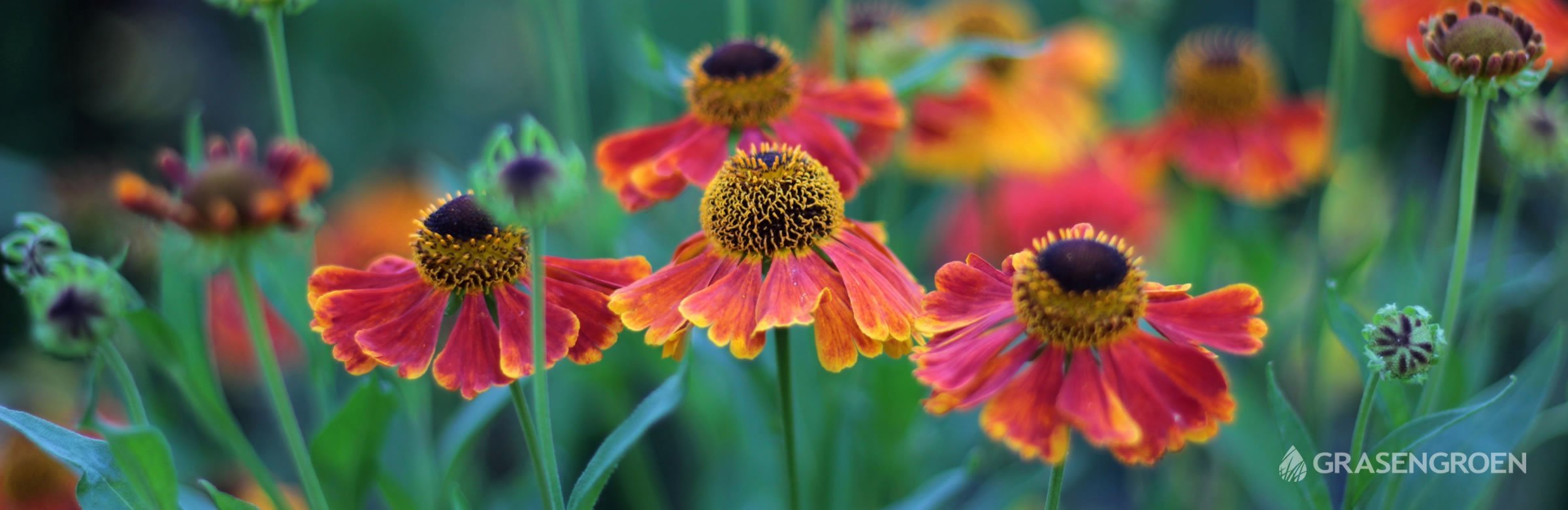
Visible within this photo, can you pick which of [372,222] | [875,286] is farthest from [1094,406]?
[372,222]

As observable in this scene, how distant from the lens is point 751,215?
757 mm

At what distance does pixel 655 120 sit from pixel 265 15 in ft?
2.90

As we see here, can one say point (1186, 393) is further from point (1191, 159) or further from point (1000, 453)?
point (1191, 159)

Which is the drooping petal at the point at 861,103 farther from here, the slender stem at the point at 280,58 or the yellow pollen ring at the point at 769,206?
the slender stem at the point at 280,58

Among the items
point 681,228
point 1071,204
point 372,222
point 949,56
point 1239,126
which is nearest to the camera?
point 949,56

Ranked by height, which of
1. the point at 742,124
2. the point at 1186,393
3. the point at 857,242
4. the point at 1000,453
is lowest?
the point at 1000,453

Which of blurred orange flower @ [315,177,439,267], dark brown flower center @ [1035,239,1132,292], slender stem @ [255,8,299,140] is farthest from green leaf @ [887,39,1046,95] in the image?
blurred orange flower @ [315,177,439,267]

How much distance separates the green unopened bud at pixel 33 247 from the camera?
659 mm

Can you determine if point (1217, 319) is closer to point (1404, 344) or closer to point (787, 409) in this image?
point (1404, 344)

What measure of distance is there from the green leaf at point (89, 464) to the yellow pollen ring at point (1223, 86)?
4.50ft

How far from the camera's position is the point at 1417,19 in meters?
1.06

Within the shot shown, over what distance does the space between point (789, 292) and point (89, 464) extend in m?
0.47

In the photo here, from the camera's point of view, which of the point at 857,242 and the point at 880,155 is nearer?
the point at 857,242

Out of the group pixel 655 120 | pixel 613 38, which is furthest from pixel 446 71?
pixel 655 120
